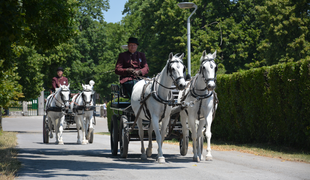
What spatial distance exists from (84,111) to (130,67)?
6188mm

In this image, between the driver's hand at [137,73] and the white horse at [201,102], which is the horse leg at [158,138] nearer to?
the white horse at [201,102]

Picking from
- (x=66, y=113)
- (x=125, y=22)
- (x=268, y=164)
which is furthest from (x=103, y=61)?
(x=268, y=164)

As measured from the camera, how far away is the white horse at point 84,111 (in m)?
17.0

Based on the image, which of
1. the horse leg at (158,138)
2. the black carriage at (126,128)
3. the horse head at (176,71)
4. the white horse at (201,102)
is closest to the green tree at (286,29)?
the black carriage at (126,128)

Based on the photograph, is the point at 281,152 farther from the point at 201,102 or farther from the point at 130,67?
the point at 130,67

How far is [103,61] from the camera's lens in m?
59.6

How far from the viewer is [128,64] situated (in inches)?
450

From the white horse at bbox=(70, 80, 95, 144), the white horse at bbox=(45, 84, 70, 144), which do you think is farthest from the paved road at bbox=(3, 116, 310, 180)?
the white horse at bbox=(70, 80, 95, 144)

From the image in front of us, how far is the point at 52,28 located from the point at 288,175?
299 inches

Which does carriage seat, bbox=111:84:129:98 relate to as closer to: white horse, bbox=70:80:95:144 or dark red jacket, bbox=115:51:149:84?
dark red jacket, bbox=115:51:149:84

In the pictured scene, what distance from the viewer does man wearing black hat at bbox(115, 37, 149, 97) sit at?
11.2 metres

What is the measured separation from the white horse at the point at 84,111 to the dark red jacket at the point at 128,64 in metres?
5.98

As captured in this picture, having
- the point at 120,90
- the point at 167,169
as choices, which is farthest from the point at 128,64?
the point at 167,169

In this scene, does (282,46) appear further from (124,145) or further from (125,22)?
(125,22)
